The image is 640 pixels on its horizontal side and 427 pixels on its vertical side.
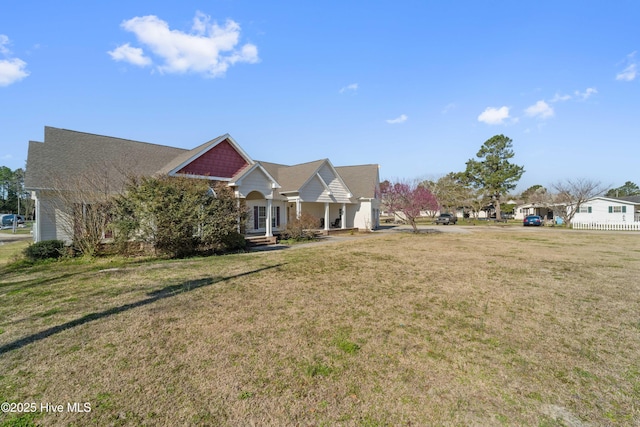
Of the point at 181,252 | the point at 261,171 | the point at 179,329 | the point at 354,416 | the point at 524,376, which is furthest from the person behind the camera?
the point at 261,171

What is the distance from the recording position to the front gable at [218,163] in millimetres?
16234

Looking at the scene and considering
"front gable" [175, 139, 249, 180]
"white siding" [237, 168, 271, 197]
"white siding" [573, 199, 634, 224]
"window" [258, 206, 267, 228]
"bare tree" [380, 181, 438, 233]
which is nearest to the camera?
"front gable" [175, 139, 249, 180]

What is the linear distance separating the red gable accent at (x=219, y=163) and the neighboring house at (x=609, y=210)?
4690 cm

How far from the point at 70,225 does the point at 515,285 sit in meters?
16.3

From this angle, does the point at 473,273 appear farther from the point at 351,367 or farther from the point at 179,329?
the point at 179,329

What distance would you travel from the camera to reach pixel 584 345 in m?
4.11

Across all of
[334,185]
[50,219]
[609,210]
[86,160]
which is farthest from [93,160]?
[609,210]

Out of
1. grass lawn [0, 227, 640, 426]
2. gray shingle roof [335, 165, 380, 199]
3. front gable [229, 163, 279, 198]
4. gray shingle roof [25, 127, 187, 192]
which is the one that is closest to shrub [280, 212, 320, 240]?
front gable [229, 163, 279, 198]

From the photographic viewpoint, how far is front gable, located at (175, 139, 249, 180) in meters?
16.2

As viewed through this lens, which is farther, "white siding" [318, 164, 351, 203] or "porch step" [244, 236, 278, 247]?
"white siding" [318, 164, 351, 203]

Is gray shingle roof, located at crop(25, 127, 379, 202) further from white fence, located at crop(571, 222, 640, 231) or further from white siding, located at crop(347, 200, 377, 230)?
white fence, located at crop(571, 222, 640, 231)

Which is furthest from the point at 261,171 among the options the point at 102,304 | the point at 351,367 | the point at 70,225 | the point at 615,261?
the point at 615,261

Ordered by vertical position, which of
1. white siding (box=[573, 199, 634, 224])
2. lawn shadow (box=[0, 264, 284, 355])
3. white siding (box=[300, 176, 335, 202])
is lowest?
lawn shadow (box=[0, 264, 284, 355])

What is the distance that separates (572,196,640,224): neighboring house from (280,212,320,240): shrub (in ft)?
137
